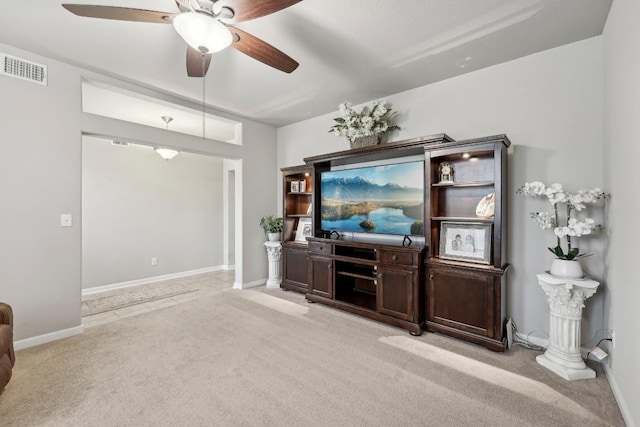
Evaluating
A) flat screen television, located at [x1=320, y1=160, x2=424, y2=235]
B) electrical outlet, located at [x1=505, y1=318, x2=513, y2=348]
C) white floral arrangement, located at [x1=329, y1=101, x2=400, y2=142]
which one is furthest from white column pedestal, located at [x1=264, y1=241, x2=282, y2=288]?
electrical outlet, located at [x1=505, y1=318, x2=513, y2=348]

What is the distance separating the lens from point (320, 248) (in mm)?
3781

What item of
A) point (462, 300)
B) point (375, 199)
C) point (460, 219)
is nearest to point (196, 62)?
point (375, 199)

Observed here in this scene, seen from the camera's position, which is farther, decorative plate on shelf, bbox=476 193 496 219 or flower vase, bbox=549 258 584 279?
decorative plate on shelf, bbox=476 193 496 219

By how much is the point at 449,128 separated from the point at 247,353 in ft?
10.1

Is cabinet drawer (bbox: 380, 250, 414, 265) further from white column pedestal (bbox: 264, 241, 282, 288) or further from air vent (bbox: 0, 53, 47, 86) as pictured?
air vent (bbox: 0, 53, 47, 86)

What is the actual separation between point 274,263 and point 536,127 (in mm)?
3821

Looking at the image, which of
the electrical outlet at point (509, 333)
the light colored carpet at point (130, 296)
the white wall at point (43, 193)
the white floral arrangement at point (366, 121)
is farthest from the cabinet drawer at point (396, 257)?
the white wall at point (43, 193)

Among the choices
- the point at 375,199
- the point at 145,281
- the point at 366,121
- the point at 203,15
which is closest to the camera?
the point at 203,15

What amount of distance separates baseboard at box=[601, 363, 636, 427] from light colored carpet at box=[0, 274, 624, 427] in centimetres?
4

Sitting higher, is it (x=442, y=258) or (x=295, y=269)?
(x=442, y=258)

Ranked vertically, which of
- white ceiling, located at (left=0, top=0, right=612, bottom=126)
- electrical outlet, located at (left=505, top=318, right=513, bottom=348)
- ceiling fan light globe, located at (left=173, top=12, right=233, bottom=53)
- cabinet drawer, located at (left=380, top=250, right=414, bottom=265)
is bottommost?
electrical outlet, located at (left=505, top=318, right=513, bottom=348)

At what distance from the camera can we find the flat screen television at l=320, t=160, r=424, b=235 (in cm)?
324

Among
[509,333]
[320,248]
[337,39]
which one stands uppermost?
[337,39]

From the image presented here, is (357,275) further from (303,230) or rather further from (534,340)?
(534,340)
